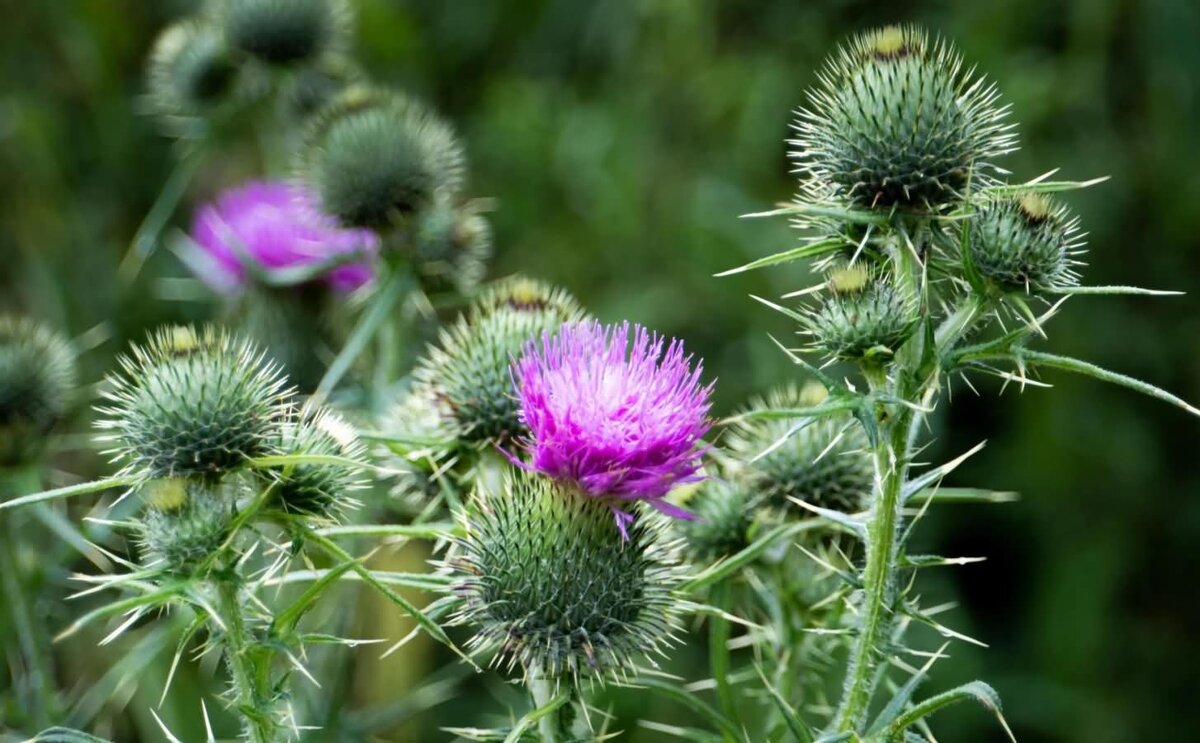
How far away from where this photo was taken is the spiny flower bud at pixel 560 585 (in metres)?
2.05

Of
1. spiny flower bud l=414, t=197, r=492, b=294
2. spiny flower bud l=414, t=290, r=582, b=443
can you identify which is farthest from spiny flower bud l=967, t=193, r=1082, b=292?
spiny flower bud l=414, t=197, r=492, b=294

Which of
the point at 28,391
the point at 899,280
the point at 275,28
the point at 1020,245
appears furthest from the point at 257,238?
the point at 1020,245

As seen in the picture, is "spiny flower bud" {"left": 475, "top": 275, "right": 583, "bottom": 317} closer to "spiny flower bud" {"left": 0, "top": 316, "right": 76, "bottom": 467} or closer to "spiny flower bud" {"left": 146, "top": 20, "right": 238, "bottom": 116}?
"spiny flower bud" {"left": 0, "top": 316, "right": 76, "bottom": 467}

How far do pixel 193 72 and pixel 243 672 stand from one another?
263 centimetres

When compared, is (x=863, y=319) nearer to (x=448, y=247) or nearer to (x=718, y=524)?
(x=718, y=524)

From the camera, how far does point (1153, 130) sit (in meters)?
5.46

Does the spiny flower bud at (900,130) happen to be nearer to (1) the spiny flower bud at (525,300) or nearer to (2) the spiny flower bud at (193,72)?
(1) the spiny flower bud at (525,300)

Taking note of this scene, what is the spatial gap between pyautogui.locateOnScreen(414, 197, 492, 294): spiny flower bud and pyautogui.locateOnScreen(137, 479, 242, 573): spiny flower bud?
1472 mm

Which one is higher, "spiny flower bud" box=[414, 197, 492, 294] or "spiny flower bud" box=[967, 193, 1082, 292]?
"spiny flower bud" box=[414, 197, 492, 294]

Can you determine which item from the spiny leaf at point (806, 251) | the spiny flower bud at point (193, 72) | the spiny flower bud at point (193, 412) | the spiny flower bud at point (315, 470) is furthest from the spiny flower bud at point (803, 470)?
the spiny flower bud at point (193, 72)

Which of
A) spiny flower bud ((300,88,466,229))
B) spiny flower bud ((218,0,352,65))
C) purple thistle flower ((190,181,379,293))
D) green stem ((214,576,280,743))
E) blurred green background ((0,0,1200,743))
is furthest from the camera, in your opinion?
blurred green background ((0,0,1200,743))

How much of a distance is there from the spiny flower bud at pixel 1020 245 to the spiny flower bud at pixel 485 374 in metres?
0.84

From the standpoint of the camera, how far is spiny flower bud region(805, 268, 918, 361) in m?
2.10

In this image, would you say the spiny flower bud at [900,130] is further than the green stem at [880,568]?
Yes
